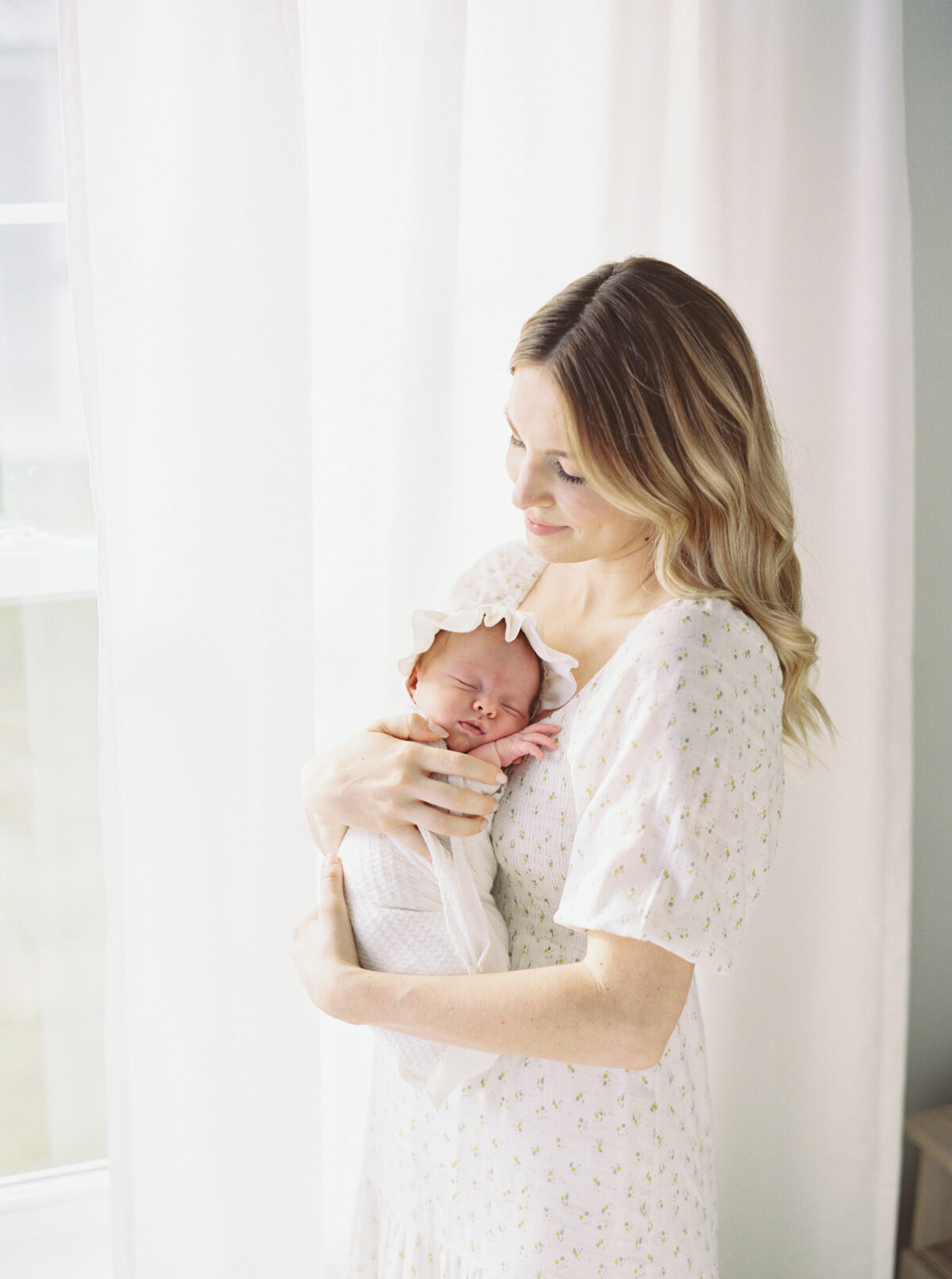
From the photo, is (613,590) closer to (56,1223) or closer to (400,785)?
(400,785)

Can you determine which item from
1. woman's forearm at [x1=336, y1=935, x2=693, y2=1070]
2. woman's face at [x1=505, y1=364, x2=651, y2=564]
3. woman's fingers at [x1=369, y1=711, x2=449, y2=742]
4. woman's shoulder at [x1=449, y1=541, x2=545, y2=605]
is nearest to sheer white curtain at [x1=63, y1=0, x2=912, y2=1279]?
woman's shoulder at [x1=449, y1=541, x2=545, y2=605]

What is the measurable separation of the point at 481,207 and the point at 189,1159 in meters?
1.43

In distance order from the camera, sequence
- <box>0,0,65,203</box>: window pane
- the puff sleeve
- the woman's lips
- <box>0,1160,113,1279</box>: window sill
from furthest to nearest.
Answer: <box>0,1160,113,1279</box>: window sill, <box>0,0,65,203</box>: window pane, the woman's lips, the puff sleeve

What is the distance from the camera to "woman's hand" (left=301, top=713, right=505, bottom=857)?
3.62 ft

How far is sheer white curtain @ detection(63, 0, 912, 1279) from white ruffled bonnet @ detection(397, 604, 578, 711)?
0.29 metres

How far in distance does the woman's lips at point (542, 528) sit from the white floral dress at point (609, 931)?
0.16 meters

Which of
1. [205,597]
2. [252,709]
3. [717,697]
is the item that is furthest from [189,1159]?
[717,697]

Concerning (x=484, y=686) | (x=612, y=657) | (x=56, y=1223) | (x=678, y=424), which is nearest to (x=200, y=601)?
(x=484, y=686)

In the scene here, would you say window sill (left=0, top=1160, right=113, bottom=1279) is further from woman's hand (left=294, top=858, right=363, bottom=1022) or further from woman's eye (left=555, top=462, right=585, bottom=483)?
woman's eye (left=555, top=462, right=585, bottom=483)

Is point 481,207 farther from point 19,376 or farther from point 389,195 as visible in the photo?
point 19,376

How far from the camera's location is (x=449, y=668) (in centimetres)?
116

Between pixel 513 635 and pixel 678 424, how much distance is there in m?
0.29

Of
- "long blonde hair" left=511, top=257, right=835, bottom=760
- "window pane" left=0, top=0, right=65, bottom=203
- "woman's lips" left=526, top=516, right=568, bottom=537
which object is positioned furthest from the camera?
"window pane" left=0, top=0, right=65, bottom=203

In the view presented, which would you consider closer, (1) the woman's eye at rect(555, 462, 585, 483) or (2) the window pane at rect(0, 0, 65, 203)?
(1) the woman's eye at rect(555, 462, 585, 483)
